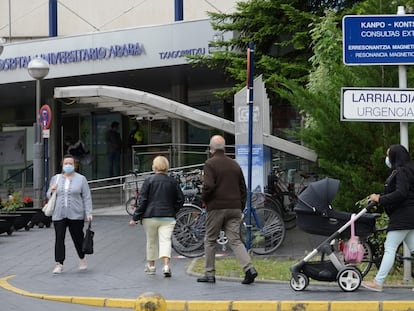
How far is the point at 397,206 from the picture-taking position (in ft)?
28.8

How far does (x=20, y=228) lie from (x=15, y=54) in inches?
411

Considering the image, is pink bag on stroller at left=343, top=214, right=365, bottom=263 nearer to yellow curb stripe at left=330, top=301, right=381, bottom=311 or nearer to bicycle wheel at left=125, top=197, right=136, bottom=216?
yellow curb stripe at left=330, top=301, right=381, bottom=311

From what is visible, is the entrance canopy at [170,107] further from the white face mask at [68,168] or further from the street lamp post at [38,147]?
the street lamp post at [38,147]

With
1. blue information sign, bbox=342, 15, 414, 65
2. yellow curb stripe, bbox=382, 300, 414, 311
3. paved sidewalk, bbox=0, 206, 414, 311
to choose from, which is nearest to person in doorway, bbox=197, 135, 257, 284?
paved sidewalk, bbox=0, 206, 414, 311

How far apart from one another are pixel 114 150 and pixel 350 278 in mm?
22169

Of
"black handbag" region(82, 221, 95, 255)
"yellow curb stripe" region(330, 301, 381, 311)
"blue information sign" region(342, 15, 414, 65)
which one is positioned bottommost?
"yellow curb stripe" region(330, 301, 381, 311)

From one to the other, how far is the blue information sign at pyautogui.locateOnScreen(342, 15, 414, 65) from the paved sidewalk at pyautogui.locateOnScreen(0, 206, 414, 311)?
2944 millimetres

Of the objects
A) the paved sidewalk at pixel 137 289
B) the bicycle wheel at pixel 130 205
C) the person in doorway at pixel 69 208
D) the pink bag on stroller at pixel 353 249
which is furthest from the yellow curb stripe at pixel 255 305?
the bicycle wheel at pixel 130 205

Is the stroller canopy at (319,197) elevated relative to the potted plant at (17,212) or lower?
elevated

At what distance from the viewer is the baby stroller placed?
28.9 feet

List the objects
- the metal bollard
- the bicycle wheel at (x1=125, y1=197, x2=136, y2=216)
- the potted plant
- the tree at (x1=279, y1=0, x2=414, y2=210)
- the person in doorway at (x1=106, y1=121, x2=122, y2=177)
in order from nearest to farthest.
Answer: the metal bollard < the tree at (x1=279, y1=0, x2=414, y2=210) < the potted plant < the bicycle wheel at (x1=125, y1=197, x2=136, y2=216) < the person in doorway at (x1=106, y1=121, x2=122, y2=177)

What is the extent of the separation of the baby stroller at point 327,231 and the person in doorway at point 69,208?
3.59 metres

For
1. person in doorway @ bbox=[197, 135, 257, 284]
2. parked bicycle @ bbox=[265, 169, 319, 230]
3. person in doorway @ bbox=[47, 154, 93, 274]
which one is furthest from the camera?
parked bicycle @ bbox=[265, 169, 319, 230]

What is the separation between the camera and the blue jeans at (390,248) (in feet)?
28.7
